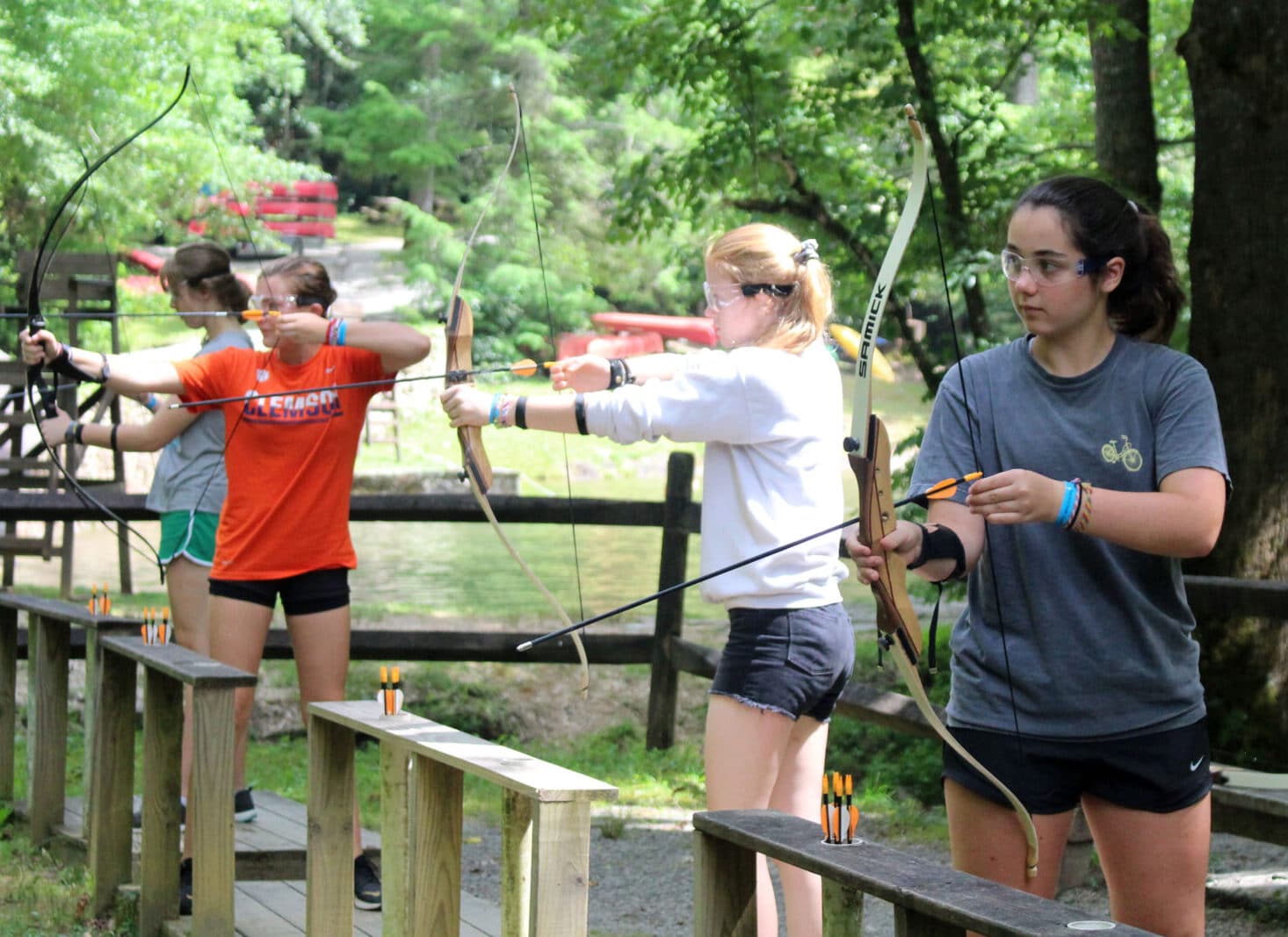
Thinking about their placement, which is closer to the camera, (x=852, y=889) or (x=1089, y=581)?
(x=852, y=889)

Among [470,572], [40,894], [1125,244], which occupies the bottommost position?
[470,572]

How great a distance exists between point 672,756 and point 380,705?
3003 millimetres

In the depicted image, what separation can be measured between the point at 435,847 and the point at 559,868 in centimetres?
46

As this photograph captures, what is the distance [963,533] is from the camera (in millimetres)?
1957

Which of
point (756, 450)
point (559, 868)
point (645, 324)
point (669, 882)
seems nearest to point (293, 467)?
point (756, 450)

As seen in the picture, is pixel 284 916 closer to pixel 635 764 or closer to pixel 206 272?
pixel 206 272

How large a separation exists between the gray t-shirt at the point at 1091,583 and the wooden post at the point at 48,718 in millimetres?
2925

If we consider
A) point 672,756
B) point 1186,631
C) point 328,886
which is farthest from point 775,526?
point 672,756

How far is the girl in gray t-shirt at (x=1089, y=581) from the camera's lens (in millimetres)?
1883

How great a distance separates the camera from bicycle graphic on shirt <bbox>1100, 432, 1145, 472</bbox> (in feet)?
6.24

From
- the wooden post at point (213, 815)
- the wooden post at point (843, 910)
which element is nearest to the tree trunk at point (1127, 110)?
the wooden post at point (213, 815)

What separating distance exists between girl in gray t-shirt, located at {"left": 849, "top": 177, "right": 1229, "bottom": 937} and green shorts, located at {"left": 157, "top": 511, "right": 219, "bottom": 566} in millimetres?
2261

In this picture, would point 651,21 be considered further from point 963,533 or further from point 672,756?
point 963,533

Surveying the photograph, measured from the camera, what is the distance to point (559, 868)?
1986 millimetres
